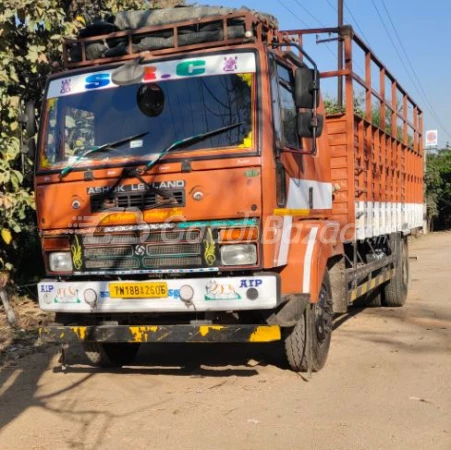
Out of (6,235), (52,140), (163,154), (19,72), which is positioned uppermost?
(19,72)

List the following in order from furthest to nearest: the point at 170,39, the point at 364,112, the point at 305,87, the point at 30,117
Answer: the point at 364,112 → the point at 30,117 → the point at 170,39 → the point at 305,87

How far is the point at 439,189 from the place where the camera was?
116 feet

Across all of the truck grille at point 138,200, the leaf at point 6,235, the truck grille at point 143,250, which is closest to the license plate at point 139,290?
the truck grille at point 143,250

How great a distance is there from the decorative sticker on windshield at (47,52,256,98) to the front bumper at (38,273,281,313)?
1.64m

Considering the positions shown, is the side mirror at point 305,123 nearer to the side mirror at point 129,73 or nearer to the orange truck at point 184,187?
the orange truck at point 184,187

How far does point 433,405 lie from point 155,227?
2.55m

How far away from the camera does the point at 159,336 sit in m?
5.09

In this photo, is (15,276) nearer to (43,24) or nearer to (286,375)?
(43,24)

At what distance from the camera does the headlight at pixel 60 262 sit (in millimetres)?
5344

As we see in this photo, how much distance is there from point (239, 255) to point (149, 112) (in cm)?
140

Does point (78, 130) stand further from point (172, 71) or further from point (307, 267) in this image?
point (307, 267)

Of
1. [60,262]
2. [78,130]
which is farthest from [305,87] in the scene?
[60,262]

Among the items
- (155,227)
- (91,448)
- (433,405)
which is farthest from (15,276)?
(433,405)

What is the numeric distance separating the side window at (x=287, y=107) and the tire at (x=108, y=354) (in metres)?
2.62
